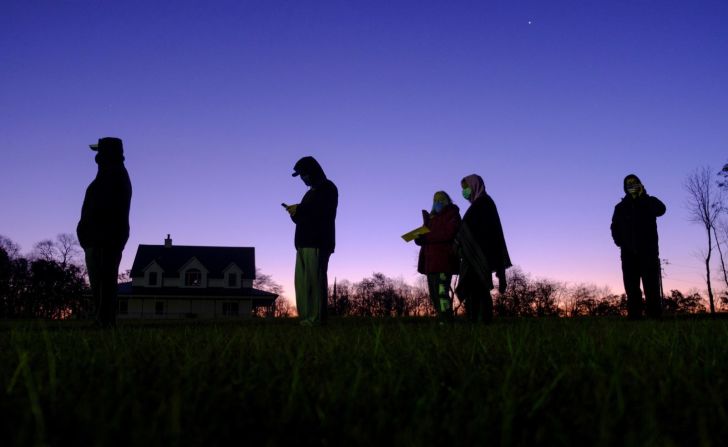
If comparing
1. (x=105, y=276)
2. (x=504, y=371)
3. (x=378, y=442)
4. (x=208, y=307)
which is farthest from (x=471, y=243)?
(x=208, y=307)

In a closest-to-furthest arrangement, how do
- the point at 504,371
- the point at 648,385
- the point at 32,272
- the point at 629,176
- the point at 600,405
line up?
the point at 600,405, the point at 648,385, the point at 504,371, the point at 629,176, the point at 32,272

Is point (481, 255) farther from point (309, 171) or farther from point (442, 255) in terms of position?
point (309, 171)

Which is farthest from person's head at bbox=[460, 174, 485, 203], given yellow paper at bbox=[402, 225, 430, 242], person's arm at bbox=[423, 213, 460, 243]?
yellow paper at bbox=[402, 225, 430, 242]

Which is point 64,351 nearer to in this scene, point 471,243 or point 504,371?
point 504,371

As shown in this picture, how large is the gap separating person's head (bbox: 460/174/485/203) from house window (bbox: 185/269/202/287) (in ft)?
154

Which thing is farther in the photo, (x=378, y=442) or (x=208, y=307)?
(x=208, y=307)

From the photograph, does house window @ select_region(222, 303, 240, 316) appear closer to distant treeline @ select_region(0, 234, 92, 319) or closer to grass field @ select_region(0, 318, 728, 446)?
distant treeline @ select_region(0, 234, 92, 319)

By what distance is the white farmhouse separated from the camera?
51.8 metres

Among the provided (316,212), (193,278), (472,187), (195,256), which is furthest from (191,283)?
(472,187)

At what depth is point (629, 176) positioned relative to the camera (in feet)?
35.8

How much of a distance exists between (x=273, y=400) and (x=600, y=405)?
108 cm

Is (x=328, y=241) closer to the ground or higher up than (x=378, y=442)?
higher up

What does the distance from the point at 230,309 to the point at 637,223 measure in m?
47.2

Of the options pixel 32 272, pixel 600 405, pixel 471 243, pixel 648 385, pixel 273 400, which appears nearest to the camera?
pixel 600 405
